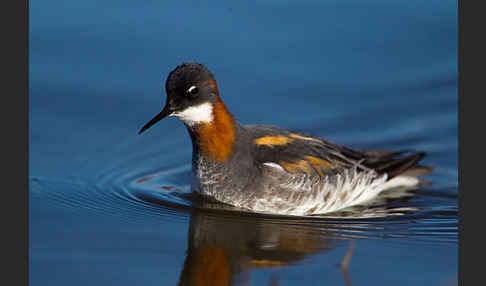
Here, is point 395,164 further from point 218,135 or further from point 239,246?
point 239,246

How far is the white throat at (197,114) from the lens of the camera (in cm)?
709

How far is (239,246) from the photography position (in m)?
6.51

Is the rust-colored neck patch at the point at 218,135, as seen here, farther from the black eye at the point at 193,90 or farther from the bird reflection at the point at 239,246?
the bird reflection at the point at 239,246

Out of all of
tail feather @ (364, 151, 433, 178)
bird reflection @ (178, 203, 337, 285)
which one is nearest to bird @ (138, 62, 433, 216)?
bird reflection @ (178, 203, 337, 285)

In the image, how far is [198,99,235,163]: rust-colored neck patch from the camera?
7.25 metres

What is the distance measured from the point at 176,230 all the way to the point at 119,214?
70cm

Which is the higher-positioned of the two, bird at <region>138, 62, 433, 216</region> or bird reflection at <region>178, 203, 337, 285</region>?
bird at <region>138, 62, 433, 216</region>

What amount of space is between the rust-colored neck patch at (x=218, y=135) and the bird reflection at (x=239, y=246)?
0.61 m

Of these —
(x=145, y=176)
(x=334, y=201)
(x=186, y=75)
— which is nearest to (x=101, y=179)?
(x=145, y=176)

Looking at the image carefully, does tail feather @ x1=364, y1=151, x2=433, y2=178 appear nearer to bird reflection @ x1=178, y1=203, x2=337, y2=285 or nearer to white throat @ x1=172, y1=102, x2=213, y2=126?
bird reflection @ x1=178, y1=203, x2=337, y2=285

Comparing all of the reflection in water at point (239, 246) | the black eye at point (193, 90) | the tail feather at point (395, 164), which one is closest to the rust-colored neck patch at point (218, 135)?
the black eye at point (193, 90)

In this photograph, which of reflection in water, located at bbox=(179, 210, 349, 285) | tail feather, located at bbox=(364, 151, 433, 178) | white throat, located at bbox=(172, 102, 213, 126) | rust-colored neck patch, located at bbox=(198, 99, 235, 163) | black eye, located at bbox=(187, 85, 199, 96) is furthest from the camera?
tail feather, located at bbox=(364, 151, 433, 178)

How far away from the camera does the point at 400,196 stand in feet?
27.6

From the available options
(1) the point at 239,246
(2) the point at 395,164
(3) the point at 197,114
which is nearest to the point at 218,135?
(3) the point at 197,114
